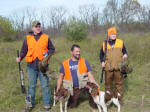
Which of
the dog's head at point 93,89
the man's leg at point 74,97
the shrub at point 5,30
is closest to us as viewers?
the dog's head at point 93,89

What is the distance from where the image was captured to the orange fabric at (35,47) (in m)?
3.66

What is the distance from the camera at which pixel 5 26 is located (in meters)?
22.2

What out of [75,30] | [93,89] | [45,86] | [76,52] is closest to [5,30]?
[75,30]

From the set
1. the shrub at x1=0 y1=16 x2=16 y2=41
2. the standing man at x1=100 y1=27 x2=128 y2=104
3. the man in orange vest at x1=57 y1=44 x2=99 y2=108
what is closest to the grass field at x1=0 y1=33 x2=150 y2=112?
the man in orange vest at x1=57 y1=44 x2=99 y2=108

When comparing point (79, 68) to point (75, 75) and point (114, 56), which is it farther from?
point (114, 56)

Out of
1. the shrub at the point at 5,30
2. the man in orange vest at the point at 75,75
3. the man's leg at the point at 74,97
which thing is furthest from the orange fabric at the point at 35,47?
the shrub at the point at 5,30

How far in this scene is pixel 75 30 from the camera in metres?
14.6

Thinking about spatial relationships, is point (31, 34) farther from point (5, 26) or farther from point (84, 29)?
point (5, 26)

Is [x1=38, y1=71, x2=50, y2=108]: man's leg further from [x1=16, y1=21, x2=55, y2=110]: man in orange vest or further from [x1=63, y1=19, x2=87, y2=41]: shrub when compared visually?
[x1=63, y1=19, x2=87, y2=41]: shrub

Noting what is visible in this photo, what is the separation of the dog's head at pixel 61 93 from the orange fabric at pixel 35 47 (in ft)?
2.93

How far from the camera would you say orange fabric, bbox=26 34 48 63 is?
3.66 meters

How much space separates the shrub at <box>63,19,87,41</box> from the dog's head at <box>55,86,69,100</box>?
1116 centimetres

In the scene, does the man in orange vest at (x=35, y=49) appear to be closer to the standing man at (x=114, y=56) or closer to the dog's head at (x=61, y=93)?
the dog's head at (x=61, y=93)

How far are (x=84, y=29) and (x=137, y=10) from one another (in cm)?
1910
